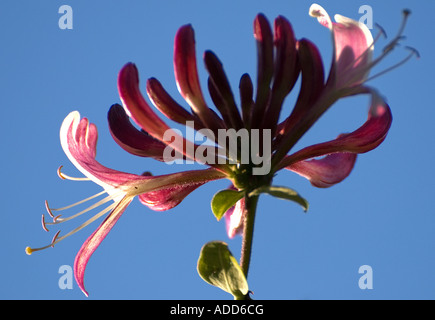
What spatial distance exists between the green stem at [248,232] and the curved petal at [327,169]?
1.02ft

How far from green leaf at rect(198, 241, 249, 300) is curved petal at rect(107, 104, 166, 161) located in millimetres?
321

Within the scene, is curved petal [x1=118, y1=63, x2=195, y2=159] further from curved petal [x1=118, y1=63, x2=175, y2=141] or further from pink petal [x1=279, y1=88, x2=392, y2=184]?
pink petal [x1=279, y1=88, x2=392, y2=184]

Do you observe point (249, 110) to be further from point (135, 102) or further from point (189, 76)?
point (135, 102)

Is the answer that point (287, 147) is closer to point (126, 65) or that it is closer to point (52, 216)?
point (126, 65)

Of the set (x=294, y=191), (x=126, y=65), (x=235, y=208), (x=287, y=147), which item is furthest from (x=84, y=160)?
(x=294, y=191)

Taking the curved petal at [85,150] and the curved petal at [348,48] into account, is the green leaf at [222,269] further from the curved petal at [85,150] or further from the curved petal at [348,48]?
the curved petal at [348,48]

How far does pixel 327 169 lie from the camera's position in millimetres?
1610

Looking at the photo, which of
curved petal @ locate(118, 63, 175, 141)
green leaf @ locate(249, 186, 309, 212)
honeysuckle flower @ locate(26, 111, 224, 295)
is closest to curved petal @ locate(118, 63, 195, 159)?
curved petal @ locate(118, 63, 175, 141)

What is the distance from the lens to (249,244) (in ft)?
4.27

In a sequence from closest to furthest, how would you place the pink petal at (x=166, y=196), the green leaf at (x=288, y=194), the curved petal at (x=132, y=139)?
the green leaf at (x=288, y=194)
the curved petal at (x=132, y=139)
the pink petal at (x=166, y=196)

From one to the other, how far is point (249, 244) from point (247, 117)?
0.31 metres

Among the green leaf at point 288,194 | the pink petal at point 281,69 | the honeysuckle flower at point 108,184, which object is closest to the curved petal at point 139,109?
the honeysuckle flower at point 108,184

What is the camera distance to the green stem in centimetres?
129

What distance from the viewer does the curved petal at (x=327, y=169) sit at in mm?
1597
